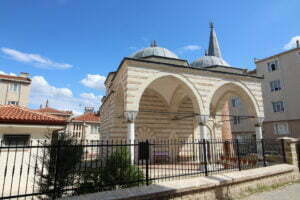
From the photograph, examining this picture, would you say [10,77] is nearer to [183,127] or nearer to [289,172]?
[183,127]

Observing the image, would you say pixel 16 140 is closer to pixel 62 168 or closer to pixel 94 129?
pixel 62 168

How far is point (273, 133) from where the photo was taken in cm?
2242

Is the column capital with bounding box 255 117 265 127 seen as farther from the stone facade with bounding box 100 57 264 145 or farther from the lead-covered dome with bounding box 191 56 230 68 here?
the lead-covered dome with bounding box 191 56 230 68

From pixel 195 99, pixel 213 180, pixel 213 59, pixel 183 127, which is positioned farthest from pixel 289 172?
pixel 213 59

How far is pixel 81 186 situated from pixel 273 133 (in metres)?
24.2

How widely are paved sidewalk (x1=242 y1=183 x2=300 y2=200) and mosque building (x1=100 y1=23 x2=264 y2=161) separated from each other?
4011mm

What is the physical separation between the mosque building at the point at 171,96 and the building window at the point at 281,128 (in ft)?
27.7

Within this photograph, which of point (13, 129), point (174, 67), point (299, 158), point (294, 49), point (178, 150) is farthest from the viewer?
point (294, 49)

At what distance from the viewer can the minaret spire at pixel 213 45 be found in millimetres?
24644

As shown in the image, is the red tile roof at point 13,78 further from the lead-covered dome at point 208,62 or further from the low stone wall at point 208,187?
the low stone wall at point 208,187

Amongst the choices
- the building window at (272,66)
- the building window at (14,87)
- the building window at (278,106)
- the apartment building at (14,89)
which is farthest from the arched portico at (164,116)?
the building window at (14,87)

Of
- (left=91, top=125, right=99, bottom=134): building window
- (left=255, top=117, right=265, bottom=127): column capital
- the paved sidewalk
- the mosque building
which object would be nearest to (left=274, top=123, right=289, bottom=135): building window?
the mosque building

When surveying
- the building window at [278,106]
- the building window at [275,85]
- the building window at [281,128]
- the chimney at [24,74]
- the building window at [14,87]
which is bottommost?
the building window at [281,128]

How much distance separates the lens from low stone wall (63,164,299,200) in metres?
4.16
